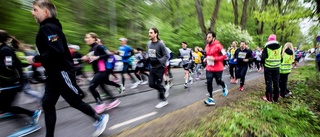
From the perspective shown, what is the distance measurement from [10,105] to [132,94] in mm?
3808

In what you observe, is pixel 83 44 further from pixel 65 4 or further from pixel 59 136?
pixel 59 136

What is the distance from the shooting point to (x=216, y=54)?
17.5 ft

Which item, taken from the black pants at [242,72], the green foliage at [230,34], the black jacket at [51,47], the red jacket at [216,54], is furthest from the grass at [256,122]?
the green foliage at [230,34]

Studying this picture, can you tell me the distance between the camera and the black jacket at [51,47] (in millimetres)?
2521

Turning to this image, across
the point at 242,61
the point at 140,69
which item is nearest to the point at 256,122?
the point at 242,61

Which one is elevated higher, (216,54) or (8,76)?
(216,54)

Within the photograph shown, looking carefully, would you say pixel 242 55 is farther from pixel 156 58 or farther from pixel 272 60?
pixel 156 58

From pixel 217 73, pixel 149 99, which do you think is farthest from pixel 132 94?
pixel 217 73

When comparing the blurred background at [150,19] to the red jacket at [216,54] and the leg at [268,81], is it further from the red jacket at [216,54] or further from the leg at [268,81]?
the red jacket at [216,54]

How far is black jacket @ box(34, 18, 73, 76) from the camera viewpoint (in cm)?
252

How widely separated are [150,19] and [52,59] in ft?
58.8

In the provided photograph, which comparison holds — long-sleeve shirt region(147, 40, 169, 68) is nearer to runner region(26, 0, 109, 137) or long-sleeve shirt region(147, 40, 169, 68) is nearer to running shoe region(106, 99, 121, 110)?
running shoe region(106, 99, 121, 110)

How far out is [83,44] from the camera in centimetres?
1355

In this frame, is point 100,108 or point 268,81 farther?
point 268,81
